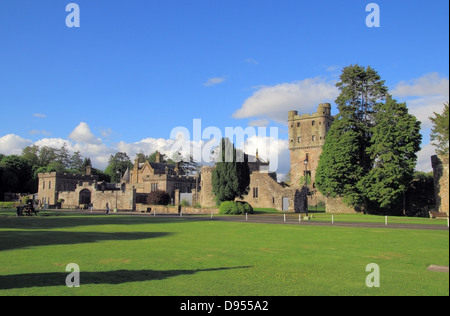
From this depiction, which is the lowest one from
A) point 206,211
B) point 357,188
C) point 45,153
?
point 206,211

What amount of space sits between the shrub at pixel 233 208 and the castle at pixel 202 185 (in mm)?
13128

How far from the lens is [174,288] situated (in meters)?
8.25

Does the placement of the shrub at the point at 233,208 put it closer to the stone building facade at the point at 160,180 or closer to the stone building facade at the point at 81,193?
the stone building facade at the point at 160,180

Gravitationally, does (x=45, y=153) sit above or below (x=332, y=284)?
above

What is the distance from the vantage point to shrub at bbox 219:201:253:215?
47.5 metres

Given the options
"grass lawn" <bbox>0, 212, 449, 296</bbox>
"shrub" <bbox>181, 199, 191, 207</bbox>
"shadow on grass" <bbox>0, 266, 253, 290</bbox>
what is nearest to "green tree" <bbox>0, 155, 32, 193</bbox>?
"shrub" <bbox>181, 199, 191, 207</bbox>

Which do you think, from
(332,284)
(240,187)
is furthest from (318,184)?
(332,284)

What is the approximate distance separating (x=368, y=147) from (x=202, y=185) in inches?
1246

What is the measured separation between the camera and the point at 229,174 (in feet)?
162

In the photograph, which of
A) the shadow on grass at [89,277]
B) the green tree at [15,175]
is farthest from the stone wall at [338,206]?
the green tree at [15,175]

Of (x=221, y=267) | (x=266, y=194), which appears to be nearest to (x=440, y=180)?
(x=266, y=194)
